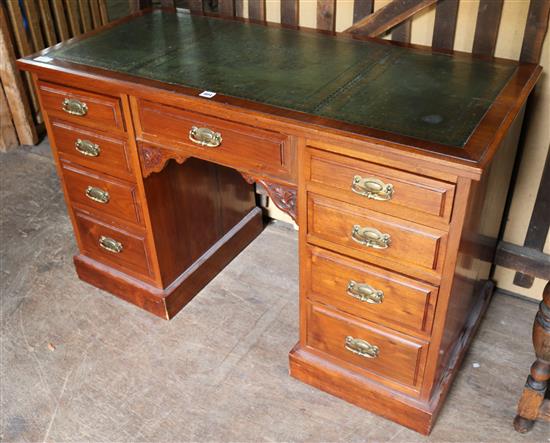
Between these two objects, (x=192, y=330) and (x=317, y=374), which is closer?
(x=317, y=374)

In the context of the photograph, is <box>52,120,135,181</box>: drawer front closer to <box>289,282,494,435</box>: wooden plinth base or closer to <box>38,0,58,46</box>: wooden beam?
<box>289,282,494,435</box>: wooden plinth base

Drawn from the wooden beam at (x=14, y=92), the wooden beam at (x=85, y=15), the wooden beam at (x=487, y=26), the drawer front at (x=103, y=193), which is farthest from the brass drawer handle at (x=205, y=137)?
the wooden beam at (x=85, y=15)

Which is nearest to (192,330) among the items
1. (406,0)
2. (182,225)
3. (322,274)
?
A: (182,225)

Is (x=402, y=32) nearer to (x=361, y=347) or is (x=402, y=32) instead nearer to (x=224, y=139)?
(x=224, y=139)

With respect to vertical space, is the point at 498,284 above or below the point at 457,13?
below

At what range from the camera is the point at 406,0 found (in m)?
1.94

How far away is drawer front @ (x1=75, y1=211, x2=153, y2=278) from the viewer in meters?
2.18

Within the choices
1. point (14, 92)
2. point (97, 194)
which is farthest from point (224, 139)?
point (14, 92)

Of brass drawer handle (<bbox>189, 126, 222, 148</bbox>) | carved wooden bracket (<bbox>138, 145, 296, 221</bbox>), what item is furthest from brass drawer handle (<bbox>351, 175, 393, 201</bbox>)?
brass drawer handle (<bbox>189, 126, 222, 148</bbox>)

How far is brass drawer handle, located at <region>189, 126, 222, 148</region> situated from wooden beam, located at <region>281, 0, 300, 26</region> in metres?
0.75

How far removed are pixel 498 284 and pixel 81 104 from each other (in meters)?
1.67

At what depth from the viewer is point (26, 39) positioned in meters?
3.32

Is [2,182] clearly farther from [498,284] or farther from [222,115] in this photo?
[498,284]

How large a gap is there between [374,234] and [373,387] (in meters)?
0.55
